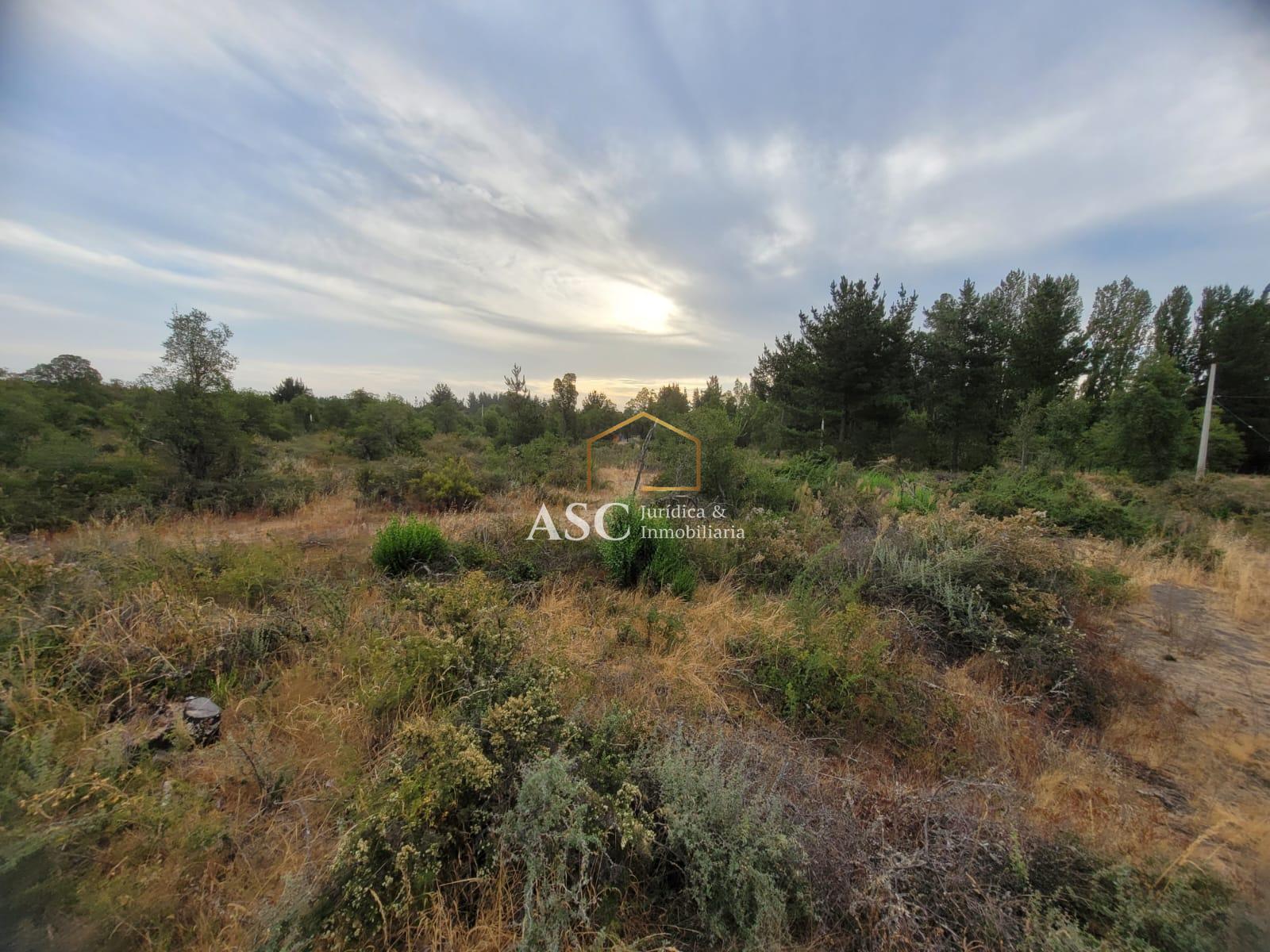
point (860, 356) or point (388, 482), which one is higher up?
point (860, 356)

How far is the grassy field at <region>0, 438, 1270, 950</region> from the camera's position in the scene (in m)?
1.27

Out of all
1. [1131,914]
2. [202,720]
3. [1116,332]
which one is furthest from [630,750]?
[1116,332]

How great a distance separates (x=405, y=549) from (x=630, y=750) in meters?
2.95

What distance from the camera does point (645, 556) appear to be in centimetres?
425

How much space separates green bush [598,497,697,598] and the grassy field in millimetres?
37

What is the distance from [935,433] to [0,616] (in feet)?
65.8

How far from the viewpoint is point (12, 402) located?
6.05 meters

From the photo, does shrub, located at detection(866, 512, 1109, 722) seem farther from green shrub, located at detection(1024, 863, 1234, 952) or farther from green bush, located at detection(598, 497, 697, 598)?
green bush, located at detection(598, 497, 697, 598)

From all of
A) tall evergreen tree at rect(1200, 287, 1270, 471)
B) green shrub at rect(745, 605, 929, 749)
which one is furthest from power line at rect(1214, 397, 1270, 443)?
green shrub at rect(745, 605, 929, 749)

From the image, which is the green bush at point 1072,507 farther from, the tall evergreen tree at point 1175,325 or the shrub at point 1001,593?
the tall evergreen tree at point 1175,325

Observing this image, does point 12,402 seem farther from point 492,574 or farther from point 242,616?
point 492,574

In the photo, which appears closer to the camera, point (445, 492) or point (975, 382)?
point (445, 492)

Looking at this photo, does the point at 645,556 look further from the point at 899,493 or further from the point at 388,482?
the point at 388,482

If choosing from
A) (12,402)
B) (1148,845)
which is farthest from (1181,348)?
(12,402)
